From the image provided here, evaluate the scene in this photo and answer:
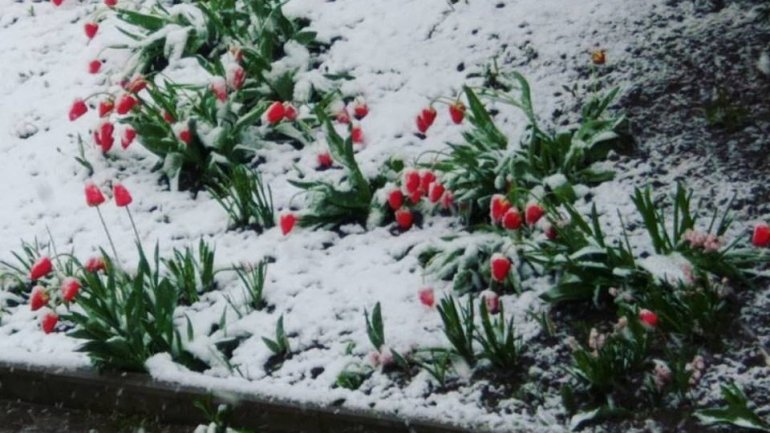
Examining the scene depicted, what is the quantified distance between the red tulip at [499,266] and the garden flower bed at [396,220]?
1cm

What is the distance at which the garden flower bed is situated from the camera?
363 cm

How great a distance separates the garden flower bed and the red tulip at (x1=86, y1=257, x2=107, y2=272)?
83 millimetres

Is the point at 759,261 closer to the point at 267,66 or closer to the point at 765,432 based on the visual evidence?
the point at 765,432

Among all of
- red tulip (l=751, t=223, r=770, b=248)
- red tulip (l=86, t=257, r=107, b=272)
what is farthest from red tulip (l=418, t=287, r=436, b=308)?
red tulip (l=86, t=257, r=107, b=272)

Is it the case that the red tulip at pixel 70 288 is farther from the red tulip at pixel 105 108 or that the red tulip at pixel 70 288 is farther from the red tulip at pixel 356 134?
the red tulip at pixel 356 134

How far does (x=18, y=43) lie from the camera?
21.4ft

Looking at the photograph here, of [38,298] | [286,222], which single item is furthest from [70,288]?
[286,222]

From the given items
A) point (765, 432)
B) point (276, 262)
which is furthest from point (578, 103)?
point (765, 432)

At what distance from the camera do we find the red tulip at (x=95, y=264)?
4.16 metres

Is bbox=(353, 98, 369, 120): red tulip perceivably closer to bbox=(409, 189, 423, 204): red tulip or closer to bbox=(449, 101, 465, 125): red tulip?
bbox=(449, 101, 465, 125): red tulip

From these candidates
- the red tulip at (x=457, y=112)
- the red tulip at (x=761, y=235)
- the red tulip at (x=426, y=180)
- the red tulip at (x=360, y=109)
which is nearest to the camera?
the red tulip at (x=761, y=235)

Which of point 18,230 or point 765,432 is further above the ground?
point 18,230

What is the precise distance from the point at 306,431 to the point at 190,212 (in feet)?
4.93

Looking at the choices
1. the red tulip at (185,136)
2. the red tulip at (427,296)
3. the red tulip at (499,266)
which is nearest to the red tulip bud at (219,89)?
the red tulip at (185,136)
